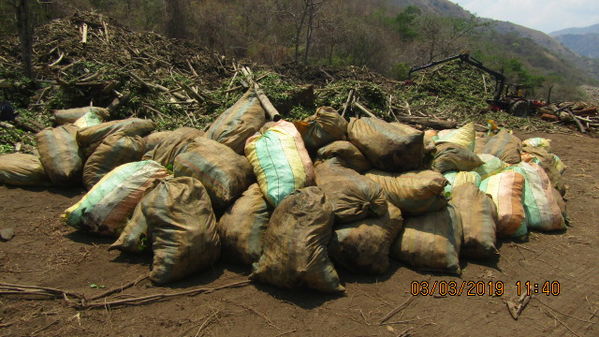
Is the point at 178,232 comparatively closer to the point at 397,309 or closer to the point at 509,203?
the point at 397,309

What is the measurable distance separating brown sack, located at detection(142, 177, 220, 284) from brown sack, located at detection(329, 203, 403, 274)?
929 millimetres

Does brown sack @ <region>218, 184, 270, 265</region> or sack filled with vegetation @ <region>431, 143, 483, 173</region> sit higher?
sack filled with vegetation @ <region>431, 143, 483, 173</region>

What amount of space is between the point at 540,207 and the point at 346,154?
2.19 meters

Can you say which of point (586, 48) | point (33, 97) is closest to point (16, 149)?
point (33, 97)

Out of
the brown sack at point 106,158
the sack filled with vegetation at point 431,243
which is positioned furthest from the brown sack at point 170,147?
the sack filled with vegetation at point 431,243

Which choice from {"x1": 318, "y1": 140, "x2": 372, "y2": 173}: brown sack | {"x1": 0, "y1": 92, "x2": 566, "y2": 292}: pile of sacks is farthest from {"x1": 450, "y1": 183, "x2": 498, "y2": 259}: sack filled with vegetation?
{"x1": 318, "y1": 140, "x2": 372, "y2": 173}: brown sack

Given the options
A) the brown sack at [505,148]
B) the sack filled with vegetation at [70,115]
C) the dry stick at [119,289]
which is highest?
the brown sack at [505,148]

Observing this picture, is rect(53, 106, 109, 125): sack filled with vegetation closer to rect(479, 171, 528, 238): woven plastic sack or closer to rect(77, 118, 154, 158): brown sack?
rect(77, 118, 154, 158): brown sack

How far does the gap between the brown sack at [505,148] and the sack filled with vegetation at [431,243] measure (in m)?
1.84

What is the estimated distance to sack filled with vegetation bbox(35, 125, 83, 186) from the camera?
417 cm

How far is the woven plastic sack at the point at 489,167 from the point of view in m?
4.44

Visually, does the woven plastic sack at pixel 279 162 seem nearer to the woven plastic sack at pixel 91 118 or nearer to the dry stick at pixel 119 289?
the dry stick at pixel 119 289

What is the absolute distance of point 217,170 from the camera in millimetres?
3285

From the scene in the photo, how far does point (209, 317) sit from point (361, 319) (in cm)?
101
